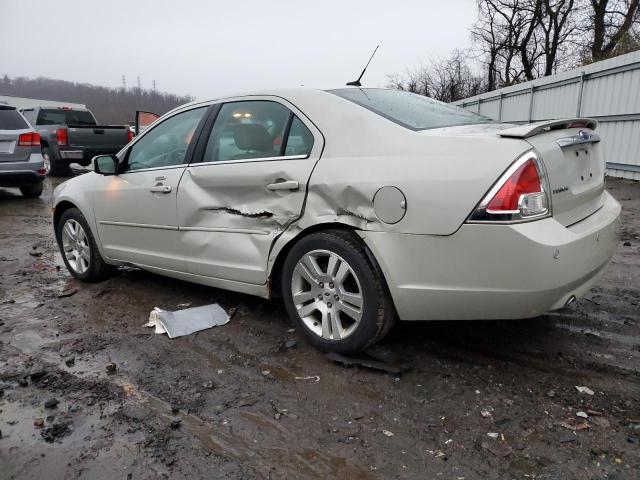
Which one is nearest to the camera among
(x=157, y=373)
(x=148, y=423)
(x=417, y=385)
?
(x=148, y=423)

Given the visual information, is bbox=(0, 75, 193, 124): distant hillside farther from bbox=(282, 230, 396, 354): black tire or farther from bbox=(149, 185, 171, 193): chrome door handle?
bbox=(282, 230, 396, 354): black tire

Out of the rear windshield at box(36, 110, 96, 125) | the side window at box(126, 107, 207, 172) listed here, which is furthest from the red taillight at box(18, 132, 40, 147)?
the side window at box(126, 107, 207, 172)

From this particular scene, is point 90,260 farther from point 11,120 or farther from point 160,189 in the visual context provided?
point 11,120

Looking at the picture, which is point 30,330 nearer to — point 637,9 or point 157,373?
point 157,373

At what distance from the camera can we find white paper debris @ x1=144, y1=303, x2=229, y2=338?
355 cm

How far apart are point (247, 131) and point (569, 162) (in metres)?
2.01

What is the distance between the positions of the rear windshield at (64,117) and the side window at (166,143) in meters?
12.4

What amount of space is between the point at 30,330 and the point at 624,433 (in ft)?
12.4

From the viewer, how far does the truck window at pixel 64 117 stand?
14.6m

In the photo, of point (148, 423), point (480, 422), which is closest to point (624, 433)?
point (480, 422)

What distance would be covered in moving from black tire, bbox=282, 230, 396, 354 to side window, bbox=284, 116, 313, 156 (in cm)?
54

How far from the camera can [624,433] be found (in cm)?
225

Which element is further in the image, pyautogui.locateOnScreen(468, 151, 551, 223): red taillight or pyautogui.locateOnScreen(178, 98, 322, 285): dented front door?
pyautogui.locateOnScreen(178, 98, 322, 285): dented front door

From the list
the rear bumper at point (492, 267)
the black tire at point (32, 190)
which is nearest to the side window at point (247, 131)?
the rear bumper at point (492, 267)
